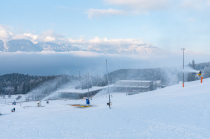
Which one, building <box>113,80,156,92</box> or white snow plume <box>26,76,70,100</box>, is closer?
building <box>113,80,156,92</box>

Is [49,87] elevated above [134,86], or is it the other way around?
[134,86]

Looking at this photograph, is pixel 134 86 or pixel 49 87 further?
pixel 49 87

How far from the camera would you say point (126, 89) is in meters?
66.1

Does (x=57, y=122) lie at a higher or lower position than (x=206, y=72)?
lower

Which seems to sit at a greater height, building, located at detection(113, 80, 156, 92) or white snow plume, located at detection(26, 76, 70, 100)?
building, located at detection(113, 80, 156, 92)

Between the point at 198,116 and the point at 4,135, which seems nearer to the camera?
the point at 4,135

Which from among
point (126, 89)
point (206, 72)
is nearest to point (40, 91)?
point (126, 89)

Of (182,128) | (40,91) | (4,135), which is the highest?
(182,128)

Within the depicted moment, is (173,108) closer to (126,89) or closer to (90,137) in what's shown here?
(90,137)

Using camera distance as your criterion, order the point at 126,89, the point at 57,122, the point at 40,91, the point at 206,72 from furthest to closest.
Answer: the point at 40,91
the point at 126,89
the point at 206,72
the point at 57,122

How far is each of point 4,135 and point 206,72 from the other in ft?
206

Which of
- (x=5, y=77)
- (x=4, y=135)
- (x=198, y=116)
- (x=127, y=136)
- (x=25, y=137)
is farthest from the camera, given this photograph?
(x=5, y=77)

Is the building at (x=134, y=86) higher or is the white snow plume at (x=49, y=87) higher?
the building at (x=134, y=86)

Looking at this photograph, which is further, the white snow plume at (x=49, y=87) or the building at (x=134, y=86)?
the white snow plume at (x=49, y=87)
